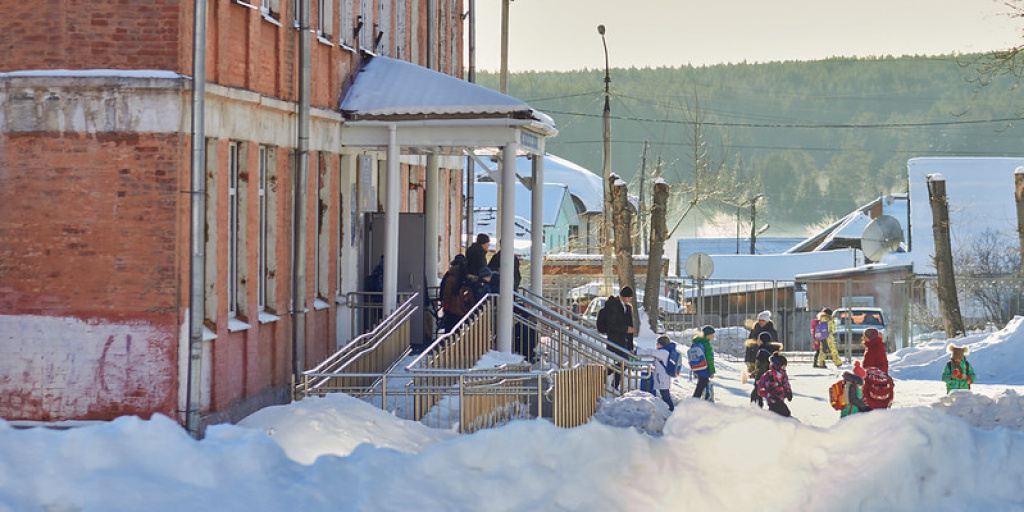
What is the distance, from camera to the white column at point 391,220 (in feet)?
63.3

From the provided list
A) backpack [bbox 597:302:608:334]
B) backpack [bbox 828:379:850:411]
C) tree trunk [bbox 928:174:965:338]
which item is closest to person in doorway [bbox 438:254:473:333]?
backpack [bbox 597:302:608:334]

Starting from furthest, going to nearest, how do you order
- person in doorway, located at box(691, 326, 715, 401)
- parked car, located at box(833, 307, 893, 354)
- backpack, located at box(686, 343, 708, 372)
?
1. parked car, located at box(833, 307, 893, 354)
2. person in doorway, located at box(691, 326, 715, 401)
3. backpack, located at box(686, 343, 708, 372)

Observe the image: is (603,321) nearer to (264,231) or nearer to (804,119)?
(264,231)

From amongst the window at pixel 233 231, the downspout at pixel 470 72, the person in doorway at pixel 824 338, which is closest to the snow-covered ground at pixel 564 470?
the window at pixel 233 231

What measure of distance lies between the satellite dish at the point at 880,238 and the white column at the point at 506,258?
3559 cm

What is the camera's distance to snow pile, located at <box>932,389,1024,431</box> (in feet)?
60.2

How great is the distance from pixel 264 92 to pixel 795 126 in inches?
6031

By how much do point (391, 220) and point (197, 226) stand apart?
5.13 metres

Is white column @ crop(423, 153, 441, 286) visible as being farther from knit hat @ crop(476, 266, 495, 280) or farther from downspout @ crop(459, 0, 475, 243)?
downspout @ crop(459, 0, 475, 243)

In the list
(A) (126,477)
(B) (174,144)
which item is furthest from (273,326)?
(A) (126,477)

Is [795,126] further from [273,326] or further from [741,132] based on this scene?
[273,326]

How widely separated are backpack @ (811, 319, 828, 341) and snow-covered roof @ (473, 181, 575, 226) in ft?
133

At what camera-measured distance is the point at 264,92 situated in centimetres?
1712

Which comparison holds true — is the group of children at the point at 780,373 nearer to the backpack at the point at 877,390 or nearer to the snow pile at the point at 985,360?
the backpack at the point at 877,390
